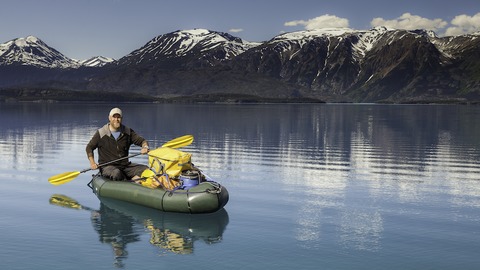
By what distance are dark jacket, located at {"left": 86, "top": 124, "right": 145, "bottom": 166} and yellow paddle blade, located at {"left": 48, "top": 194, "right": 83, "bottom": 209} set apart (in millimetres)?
1935

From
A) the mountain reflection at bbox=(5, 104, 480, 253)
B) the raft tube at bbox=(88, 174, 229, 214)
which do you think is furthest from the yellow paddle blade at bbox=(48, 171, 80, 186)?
the raft tube at bbox=(88, 174, 229, 214)

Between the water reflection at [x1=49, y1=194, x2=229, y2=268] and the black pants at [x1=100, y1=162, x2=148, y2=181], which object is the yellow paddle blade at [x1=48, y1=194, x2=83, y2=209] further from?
the black pants at [x1=100, y1=162, x2=148, y2=181]

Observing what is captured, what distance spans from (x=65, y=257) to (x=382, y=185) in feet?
50.0

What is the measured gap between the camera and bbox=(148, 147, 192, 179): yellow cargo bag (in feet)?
58.7

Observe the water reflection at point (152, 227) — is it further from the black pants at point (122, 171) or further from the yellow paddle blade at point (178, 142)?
the yellow paddle blade at point (178, 142)

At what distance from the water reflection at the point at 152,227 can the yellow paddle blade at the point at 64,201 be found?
0.04 meters

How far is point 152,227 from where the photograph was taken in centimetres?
1614

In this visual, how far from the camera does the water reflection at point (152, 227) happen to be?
1440 centimetres

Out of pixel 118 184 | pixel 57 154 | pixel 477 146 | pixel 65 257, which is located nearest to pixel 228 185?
pixel 118 184

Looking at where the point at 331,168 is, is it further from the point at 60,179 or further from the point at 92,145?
the point at 92,145

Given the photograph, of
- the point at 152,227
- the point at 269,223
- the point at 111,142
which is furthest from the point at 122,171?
the point at 269,223

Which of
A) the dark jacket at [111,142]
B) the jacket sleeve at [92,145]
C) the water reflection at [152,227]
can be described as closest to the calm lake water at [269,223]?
the water reflection at [152,227]

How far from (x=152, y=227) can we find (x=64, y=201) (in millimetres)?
5454

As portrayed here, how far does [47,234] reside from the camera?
15.3 meters
